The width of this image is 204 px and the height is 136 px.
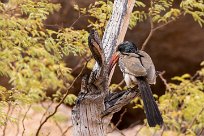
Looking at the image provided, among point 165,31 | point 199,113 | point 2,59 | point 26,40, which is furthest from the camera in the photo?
point 165,31

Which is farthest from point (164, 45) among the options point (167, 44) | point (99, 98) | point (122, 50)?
point (99, 98)

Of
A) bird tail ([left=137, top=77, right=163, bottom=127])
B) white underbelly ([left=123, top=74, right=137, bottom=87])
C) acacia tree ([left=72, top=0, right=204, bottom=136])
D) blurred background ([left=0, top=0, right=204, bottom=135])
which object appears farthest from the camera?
blurred background ([left=0, top=0, right=204, bottom=135])

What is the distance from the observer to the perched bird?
384 cm

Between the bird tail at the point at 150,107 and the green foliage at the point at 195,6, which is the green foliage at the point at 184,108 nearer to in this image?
the green foliage at the point at 195,6

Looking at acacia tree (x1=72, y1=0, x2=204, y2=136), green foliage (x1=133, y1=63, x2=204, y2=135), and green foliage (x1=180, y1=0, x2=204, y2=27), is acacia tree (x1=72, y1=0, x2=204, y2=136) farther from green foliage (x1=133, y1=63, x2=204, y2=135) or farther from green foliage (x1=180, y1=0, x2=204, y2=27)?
green foliage (x1=133, y1=63, x2=204, y2=135)

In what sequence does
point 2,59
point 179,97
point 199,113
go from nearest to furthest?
1. point 2,59
2. point 199,113
3. point 179,97

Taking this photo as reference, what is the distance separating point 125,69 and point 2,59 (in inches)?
Result: 87.0

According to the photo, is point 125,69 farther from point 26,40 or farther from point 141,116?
point 141,116

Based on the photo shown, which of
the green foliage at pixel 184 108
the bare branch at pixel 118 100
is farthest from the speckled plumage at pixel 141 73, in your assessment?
the green foliage at pixel 184 108

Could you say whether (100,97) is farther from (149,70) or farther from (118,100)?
(149,70)

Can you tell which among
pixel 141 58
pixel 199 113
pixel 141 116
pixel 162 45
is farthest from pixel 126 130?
pixel 141 58

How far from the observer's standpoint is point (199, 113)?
22.0 feet

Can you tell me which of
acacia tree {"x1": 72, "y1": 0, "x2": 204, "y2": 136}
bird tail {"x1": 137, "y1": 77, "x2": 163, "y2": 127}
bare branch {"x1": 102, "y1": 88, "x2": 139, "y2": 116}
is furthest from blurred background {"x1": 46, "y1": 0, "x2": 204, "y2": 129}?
bird tail {"x1": 137, "y1": 77, "x2": 163, "y2": 127}

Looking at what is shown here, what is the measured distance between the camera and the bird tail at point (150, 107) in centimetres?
374
